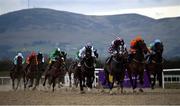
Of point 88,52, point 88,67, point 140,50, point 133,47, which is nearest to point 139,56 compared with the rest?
point 140,50

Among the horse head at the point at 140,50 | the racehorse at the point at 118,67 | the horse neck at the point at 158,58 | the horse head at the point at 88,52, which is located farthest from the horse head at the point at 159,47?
the horse head at the point at 88,52

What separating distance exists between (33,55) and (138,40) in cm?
910

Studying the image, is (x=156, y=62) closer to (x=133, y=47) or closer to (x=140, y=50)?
(x=140, y=50)

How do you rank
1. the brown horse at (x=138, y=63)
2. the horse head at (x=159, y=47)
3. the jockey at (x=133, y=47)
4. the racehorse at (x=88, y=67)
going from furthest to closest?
the horse head at (x=159, y=47) → the racehorse at (x=88, y=67) → the jockey at (x=133, y=47) → the brown horse at (x=138, y=63)

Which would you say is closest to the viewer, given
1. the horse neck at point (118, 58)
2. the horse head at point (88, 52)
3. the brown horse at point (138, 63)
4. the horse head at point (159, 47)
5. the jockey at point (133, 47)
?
the horse neck at point (118, 58)

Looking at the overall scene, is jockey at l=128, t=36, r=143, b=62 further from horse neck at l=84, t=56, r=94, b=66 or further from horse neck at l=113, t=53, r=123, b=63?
horse neck at l=84, t=56, r=94, b=66

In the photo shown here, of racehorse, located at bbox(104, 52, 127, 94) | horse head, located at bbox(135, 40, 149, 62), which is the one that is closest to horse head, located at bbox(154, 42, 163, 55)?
horse head, located at bbox(135, 40, 149, 62)

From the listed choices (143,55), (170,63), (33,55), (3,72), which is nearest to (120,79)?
(143,55)

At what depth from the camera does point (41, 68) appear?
1393 inches

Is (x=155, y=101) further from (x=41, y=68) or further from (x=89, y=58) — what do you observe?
(x=41, y=68)

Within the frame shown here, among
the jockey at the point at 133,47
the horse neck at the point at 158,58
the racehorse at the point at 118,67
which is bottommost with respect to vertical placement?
the racehorse at the point at 118,67

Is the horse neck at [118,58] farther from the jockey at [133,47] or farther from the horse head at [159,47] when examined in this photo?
the horse head at [159,47]

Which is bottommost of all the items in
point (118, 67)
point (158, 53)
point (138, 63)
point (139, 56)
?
point (118, 67)

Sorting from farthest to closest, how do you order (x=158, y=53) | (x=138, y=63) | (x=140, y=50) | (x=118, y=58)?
(x=158, y=53) → (x=140, y=50) → (x=138, y=63) → (x=118, y=58)
